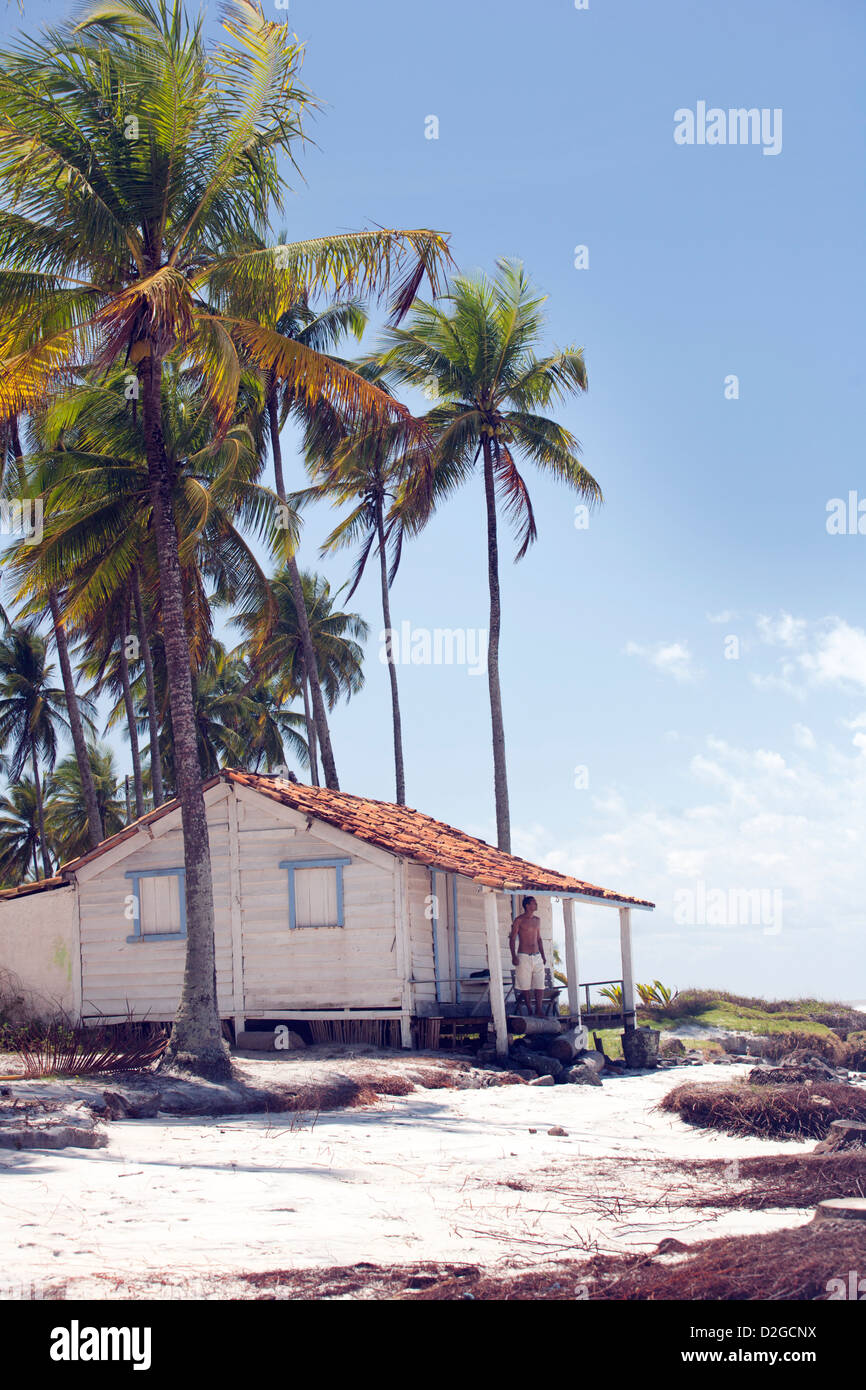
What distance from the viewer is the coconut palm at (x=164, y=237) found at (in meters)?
14.7

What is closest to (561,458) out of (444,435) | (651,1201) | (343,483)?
(444,435)

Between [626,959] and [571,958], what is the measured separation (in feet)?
4.13

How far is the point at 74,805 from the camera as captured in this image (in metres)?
52.0

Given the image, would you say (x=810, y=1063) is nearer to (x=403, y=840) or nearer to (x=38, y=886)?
(x=403, y=840)

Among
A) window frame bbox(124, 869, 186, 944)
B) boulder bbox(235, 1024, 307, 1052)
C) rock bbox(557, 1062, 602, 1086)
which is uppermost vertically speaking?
window frame bbox(124, 869, 186, 944)

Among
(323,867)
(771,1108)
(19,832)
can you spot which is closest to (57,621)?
(323,867)

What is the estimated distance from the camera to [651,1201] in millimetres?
8398

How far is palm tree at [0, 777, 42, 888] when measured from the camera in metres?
50.6

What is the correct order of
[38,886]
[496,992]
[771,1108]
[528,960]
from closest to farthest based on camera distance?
[771,1108] < [496,992] < [528,960] < [38,886]

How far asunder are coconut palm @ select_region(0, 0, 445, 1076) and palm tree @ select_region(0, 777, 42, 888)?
37.2m

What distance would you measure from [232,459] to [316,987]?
29.3 feet

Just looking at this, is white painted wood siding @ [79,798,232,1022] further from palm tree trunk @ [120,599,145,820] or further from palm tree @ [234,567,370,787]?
palm tree @ [234,567,370,787]

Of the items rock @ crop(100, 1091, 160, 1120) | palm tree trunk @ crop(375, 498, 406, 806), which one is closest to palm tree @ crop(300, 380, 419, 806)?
palm tree trunk @ crop(375, 498, 406, 806)
